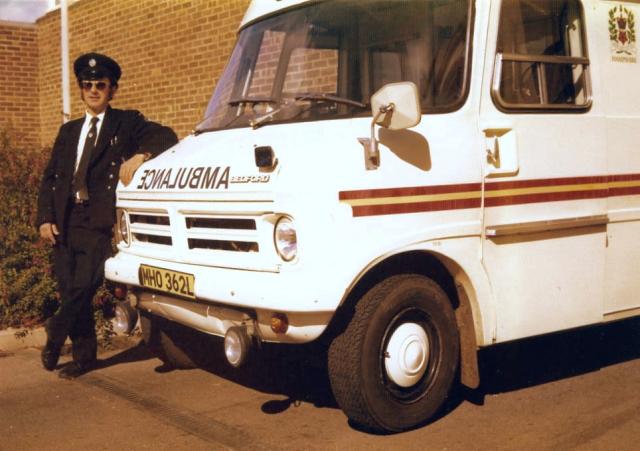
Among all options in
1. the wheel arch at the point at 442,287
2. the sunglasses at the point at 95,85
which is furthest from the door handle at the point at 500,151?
the sunglasses at the point at 95,85

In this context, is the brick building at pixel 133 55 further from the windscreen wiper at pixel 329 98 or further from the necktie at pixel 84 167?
the windscreen wiper at pixel 329 98

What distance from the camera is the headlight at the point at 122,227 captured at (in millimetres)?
5863

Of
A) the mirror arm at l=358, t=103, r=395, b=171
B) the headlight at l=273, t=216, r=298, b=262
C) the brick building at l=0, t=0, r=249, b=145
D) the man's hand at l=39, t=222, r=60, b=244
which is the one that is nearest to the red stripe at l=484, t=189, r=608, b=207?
the mirror arm at l=358, t=103, r=395, b=171

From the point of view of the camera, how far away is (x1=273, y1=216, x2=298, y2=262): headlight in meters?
4.54

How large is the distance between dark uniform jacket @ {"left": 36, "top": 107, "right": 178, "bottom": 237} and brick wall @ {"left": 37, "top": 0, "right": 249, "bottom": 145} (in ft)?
15.1

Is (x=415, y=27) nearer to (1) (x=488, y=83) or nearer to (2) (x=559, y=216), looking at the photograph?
(1) (x=488, y=83)

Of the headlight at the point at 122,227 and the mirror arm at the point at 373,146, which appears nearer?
the mirror arm at the point at 373,146

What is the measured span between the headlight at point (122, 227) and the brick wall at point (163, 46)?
16.9 ft

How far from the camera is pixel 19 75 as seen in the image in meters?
15.5

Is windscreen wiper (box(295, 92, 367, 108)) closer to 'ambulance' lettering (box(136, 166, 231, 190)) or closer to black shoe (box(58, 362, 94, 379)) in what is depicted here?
'ambulance' lettering (box(136, 166, 231, 190))

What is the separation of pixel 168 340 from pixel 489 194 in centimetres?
259

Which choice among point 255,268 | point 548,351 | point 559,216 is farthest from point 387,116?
point 548,351

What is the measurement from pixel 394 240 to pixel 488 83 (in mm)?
1146

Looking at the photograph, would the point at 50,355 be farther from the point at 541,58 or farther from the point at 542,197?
the point at 541,58
